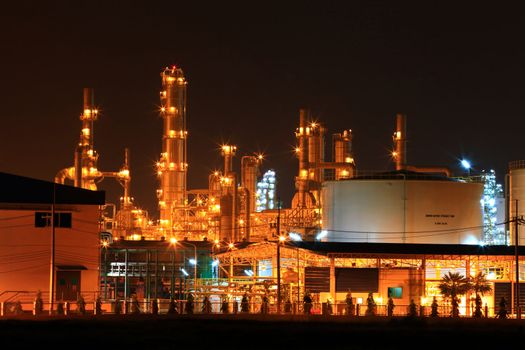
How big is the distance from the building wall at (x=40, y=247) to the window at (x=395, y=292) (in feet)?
53.9

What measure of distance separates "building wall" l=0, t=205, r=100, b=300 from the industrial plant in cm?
11

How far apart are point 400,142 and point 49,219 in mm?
32563

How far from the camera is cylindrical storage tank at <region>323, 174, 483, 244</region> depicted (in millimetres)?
73188

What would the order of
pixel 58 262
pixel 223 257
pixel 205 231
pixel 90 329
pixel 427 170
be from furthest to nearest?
pixel 205 231 < pixel 427 170 < pixel 223 257 < pixel 58 262 < pixel 90 329

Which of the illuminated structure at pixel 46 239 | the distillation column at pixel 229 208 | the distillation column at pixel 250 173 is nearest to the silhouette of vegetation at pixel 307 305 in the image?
the illuminated structure at pixel 46 239

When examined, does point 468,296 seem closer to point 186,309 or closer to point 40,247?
point 186,309

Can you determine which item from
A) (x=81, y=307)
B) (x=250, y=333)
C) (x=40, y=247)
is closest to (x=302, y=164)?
(x=40, y=247)

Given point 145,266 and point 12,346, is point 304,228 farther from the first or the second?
point 12,346

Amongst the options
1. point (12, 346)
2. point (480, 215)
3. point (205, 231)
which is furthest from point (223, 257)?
point (12, 346)

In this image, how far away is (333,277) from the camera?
209 feet

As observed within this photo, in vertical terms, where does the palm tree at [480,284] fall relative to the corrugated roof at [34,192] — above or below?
below

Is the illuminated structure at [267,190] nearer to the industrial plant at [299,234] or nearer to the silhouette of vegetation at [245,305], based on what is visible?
the industrial plant at [299,234]

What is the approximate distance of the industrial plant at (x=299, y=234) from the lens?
2447 inches

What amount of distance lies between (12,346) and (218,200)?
6721cm
